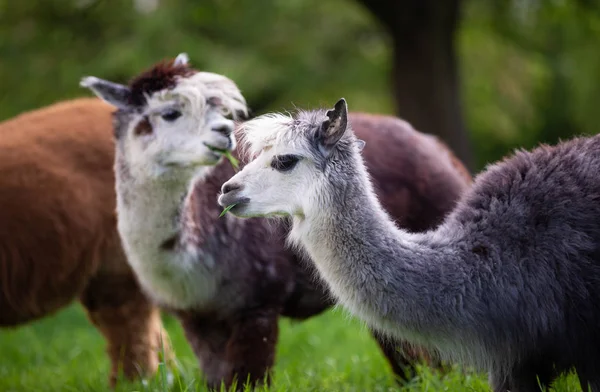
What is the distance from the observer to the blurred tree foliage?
10.8 metres

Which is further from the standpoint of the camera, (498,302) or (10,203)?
(10,203)

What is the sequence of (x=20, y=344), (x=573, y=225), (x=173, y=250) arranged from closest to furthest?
1. (x=573, y=225)
2. (x=173, y=250)
3. (x=20, y=344)

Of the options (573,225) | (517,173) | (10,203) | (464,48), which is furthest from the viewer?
(464,48)

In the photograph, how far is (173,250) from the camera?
5359 mm

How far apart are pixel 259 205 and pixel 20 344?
6.01 m

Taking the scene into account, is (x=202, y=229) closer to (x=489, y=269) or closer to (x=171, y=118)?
(x=171, y=118)

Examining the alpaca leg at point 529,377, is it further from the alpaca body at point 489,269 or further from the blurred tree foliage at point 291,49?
the blurred tree foliage at point 291,49

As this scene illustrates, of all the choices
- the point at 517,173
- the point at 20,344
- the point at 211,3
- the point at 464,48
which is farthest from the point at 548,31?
the point at 517,173

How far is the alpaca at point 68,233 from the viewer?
6.10 metres

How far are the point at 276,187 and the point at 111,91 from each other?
1948mm

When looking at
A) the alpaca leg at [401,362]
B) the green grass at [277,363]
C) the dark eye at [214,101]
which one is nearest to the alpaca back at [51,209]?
the green grass at [277,363]

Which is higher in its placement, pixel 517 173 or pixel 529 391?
pixel 517 173

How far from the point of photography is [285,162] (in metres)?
4.15

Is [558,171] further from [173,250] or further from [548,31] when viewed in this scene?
[548,31]
